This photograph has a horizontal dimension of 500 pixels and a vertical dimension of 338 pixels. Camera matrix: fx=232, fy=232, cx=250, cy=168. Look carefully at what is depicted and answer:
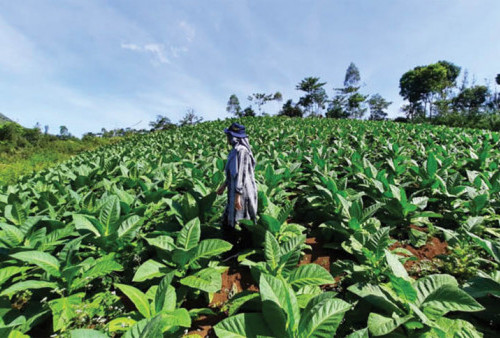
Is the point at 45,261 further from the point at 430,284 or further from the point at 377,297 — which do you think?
the point at 430,284

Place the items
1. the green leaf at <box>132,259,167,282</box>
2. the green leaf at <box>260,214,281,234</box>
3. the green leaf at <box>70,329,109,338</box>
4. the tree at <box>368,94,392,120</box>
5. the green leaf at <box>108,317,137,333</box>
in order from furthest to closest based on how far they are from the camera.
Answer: the tree at <box>368,94,392,120</box>, the green leaf at <box>260,214,281,234</box>, the green leaf at <box>132,259,167,282</box>, the green leaf at <box>108,317,137,333</box>, the green leaf at <box>70,329,109,338</box>

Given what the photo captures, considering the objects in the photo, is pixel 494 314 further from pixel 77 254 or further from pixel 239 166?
pixel 77 254

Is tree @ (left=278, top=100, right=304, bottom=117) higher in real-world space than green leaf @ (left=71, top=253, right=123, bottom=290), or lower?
higher

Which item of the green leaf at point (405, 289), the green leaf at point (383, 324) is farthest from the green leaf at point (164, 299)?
the green leaf at point (405, 289)

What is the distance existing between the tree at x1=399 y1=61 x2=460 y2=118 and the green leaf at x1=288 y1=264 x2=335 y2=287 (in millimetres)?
55651

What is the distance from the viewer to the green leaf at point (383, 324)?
154cm

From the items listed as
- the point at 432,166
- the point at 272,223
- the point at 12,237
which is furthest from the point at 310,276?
the point at 432,166

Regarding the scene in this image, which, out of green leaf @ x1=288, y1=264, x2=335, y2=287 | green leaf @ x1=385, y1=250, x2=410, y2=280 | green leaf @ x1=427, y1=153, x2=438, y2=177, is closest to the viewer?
green leaf @ x1=385, y1=250, x2=410, y2=280

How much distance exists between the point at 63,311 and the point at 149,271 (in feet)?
2.22

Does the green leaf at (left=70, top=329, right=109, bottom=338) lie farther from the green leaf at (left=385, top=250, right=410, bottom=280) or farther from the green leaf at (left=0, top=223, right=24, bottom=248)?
the green leaf at (left=385, top=250, right=410, bottom=280)

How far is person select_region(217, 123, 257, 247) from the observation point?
9.89ft

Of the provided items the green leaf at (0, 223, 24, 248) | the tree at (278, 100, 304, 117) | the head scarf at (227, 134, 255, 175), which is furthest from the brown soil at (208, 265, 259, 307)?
the tree at (278, 100, 304, 117)

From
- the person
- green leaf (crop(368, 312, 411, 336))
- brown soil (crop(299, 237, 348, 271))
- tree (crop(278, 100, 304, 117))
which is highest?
tree (crop(278, 100, 304, 117))

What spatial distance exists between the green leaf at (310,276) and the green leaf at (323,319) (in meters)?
0.42
